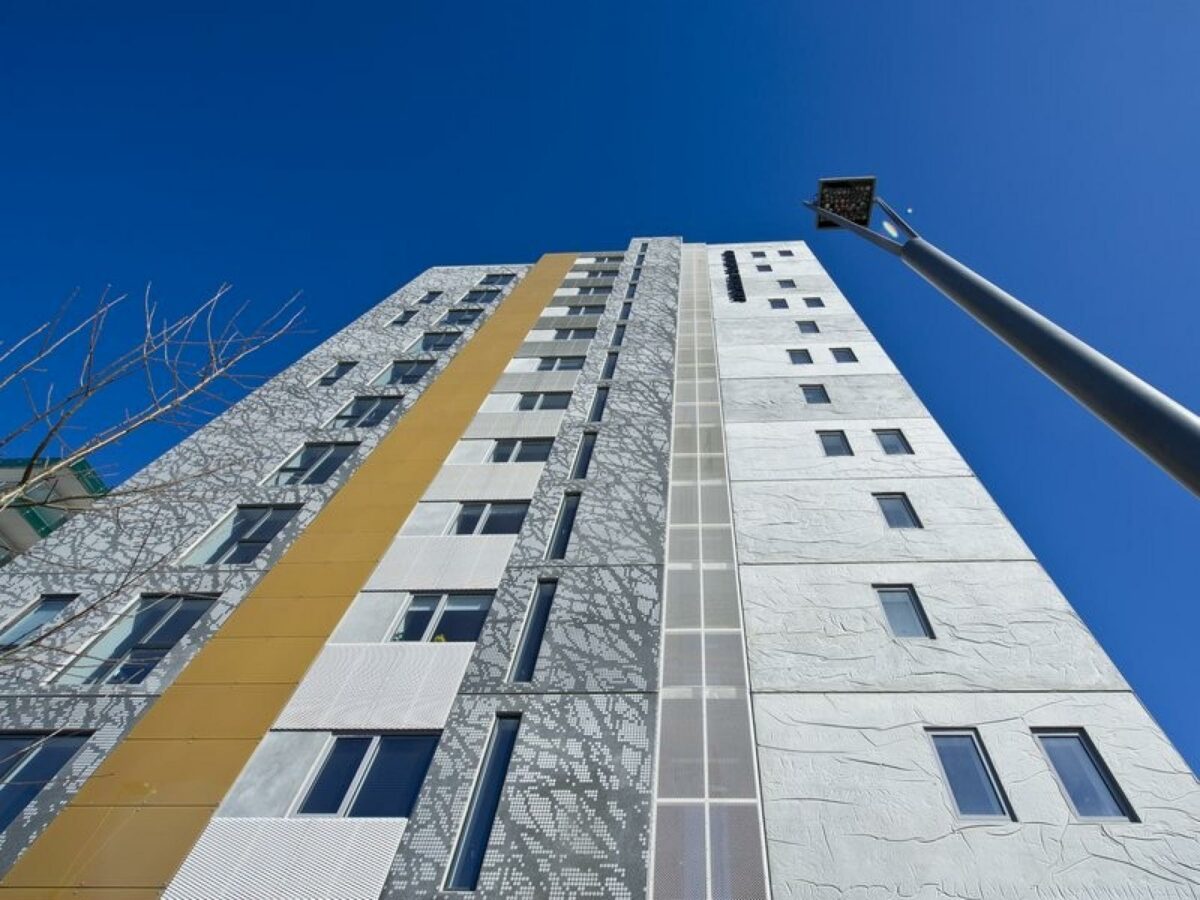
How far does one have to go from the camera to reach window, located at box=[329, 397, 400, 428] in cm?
1816

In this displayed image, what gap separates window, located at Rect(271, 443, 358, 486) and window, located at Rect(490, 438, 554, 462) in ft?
12.7

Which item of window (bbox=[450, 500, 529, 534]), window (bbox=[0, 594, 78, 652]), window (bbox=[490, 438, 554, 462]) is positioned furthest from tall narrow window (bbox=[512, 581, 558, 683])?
window (bbox=[0, 594, 78, 652])

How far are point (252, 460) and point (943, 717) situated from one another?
16.0 meters

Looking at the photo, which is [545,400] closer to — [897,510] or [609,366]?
[609,366]

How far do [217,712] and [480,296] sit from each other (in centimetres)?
2054

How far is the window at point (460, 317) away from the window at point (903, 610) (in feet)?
60.0

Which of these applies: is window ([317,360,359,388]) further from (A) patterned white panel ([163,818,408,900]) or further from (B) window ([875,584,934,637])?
(B) window ([875,584,934,637])

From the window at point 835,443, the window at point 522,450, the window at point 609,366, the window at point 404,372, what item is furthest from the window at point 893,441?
the window at point 404,372

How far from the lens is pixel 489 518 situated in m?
14.1

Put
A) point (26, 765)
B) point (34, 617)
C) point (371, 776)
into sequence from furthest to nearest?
point (34, 617)
point (26, 765)
point (371, 776)

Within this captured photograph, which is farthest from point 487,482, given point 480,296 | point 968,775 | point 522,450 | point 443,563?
point 480,296

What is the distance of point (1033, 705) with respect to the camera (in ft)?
29.9

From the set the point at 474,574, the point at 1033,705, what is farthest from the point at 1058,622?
the point at 474,574

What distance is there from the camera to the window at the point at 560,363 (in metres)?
20.5
